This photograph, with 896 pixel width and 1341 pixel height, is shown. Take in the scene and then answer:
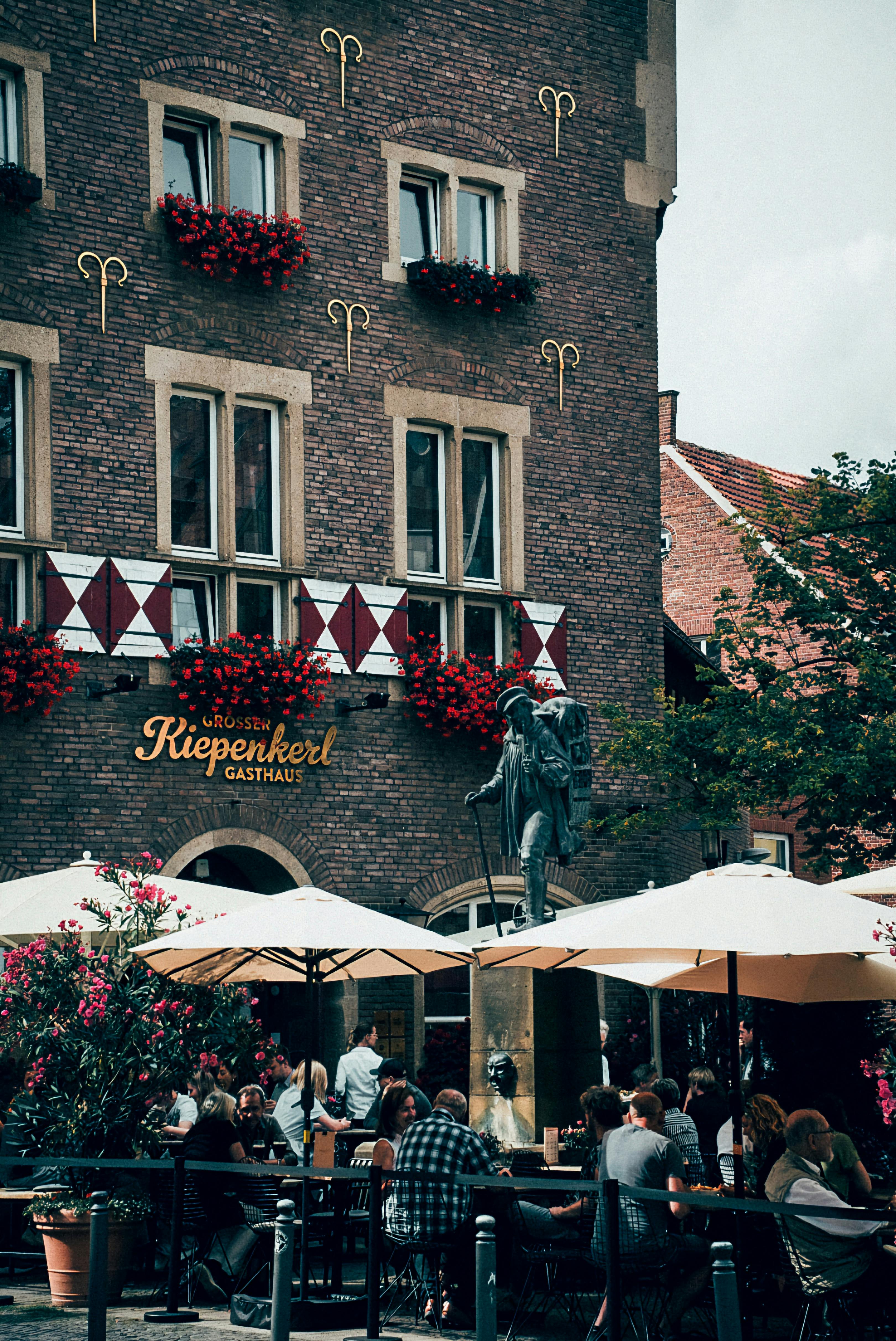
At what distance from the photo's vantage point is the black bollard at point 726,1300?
249 inches

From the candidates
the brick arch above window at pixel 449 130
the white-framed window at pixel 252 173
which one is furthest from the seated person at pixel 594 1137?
the brick arch above window at pixel 449 130

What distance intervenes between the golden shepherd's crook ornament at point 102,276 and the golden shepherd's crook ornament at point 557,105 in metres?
5.68

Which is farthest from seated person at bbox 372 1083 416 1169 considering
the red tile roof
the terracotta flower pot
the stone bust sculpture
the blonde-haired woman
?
the red tile roof

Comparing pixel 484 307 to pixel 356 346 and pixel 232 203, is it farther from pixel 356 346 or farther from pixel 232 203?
pixel 232 203

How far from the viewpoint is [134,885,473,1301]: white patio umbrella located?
401 inches

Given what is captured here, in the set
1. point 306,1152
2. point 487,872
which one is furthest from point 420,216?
point 306,1152

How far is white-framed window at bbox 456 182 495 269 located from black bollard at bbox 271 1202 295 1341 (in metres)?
13.2

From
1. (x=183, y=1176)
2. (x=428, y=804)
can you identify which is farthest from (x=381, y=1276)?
(x=428, y=804)

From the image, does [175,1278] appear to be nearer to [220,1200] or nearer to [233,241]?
[220,1200]

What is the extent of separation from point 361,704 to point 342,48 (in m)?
6.49

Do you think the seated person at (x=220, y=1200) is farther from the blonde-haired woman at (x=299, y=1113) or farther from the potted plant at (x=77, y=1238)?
the blonde-haired woman at (x=299, y=1113)

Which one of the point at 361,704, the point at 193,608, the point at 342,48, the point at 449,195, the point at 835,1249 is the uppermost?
the point at 342,48

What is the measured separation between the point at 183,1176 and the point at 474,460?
10.7m

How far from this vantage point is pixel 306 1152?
10.3m
